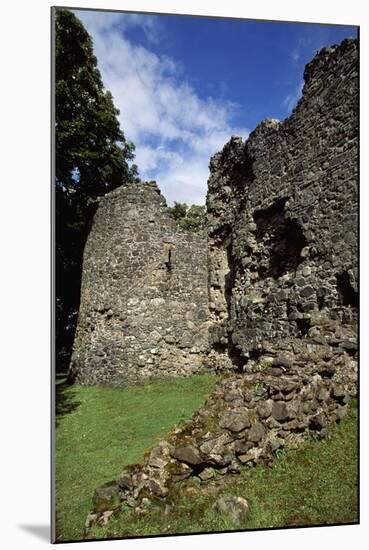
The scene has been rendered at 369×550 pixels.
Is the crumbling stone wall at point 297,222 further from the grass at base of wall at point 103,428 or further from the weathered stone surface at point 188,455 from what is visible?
the weathered stone surface at point 188,455

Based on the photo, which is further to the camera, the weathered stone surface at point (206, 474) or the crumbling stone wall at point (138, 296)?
the crumbling stone wall at point (138, 296)

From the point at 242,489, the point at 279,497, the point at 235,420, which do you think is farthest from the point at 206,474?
the point at 279,497

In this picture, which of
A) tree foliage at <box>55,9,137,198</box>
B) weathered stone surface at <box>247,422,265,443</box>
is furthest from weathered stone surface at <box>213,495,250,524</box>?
tree foliage at <box>55,9,137,198</box>

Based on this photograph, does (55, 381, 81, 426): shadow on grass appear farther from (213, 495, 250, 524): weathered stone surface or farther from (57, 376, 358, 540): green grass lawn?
(213, 495, 250, 524): weathered stone surface

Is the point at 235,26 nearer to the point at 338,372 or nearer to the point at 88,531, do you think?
the point at 338,372

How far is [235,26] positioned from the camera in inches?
195

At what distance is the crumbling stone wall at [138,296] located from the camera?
9219 millimetres

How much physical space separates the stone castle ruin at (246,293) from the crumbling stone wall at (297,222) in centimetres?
3

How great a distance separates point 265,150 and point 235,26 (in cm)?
314

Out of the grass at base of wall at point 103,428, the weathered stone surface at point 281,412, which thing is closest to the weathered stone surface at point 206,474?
the weathered stone surface at point 281,412

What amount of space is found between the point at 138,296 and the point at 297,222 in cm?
435

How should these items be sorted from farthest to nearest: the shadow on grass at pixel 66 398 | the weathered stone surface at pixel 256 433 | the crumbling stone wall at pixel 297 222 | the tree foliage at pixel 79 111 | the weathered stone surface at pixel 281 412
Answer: the shadow on grass at pixel 66 398 → the crumbling stone wall at pixel 297 222 → the tree foliage at pixel 79 111 → the weathered stone surface at pixel 281 412 → the weathered stone surface at pixel 256 433

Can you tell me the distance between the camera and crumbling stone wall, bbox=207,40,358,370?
18.1ft

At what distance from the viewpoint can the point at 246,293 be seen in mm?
8344
